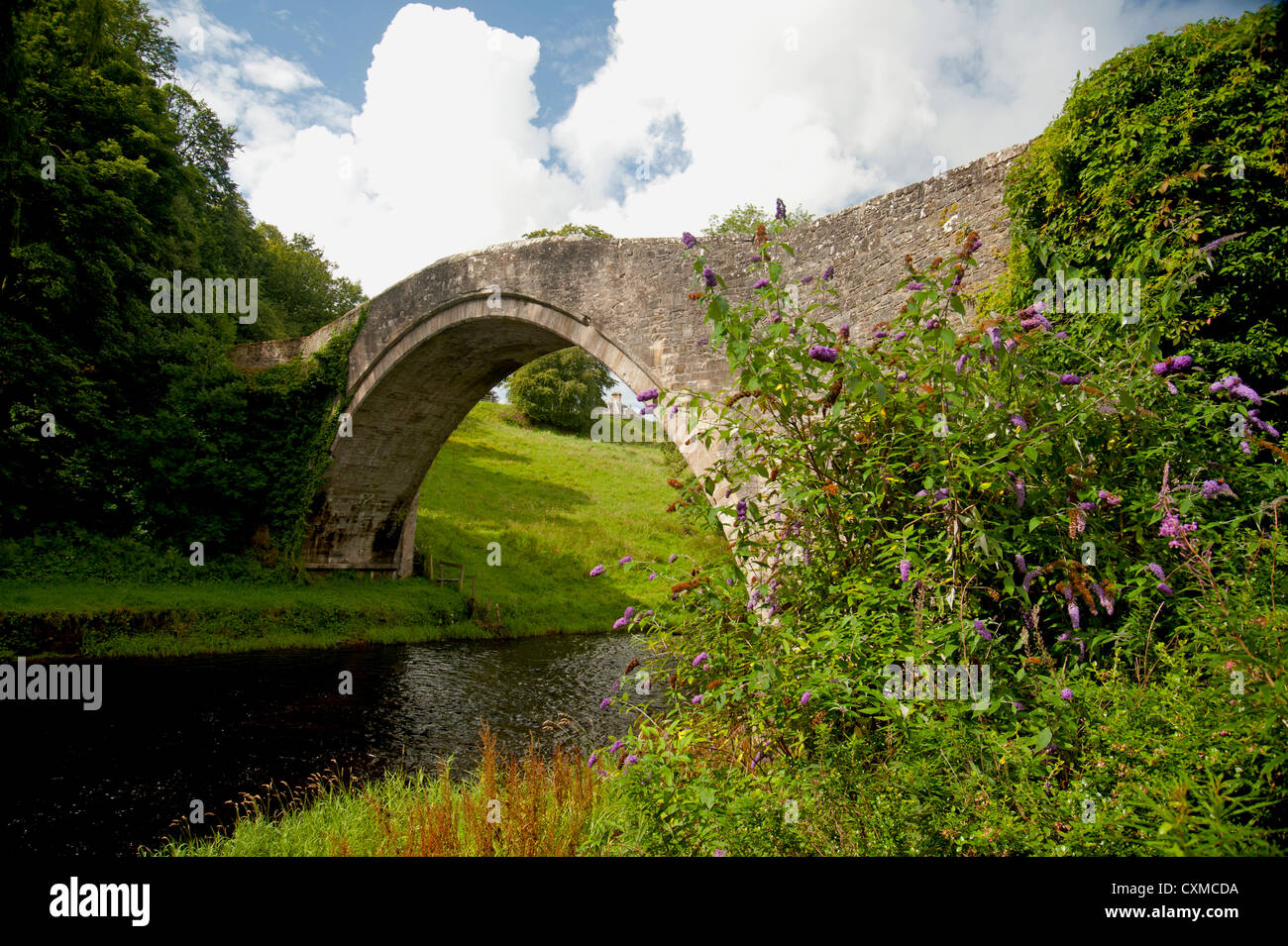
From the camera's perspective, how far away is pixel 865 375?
131 inches

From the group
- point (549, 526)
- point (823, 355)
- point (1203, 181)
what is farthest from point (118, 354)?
point (1203, 181)

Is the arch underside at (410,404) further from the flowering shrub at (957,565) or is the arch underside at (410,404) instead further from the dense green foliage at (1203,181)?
the flowering shrub at (957,565)

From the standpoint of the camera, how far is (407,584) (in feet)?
59.8

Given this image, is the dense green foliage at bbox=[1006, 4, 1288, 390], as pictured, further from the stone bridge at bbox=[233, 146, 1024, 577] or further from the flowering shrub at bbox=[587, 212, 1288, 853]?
the stone bridge at bbox=[233, 146, 1024, 577]

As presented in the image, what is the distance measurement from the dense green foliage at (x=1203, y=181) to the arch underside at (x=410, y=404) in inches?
224

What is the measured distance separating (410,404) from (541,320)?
20.1ft

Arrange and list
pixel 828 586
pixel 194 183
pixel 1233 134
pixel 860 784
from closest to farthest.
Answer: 1. pixel 860 784
2. pixel 828 586
3. pixel 1233 134
4. pixel 194 183

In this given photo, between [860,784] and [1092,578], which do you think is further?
[1092,578]

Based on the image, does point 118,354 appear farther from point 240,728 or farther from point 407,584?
point 240,728

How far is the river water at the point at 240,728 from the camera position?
625 centimetres
